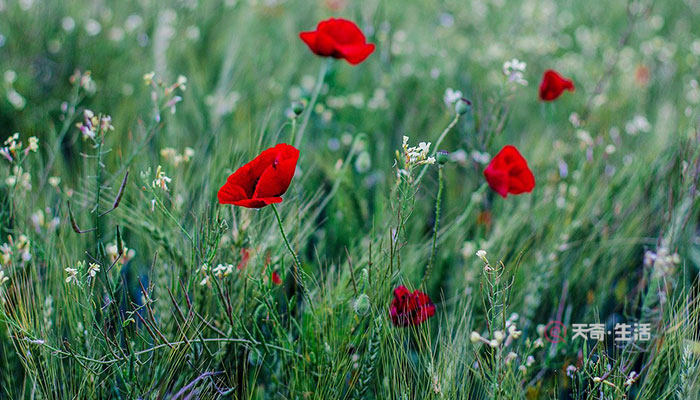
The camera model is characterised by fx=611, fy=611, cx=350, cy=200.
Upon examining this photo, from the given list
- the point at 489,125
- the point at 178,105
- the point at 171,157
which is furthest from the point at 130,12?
the point at 489,125

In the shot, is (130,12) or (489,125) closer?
(489,125)

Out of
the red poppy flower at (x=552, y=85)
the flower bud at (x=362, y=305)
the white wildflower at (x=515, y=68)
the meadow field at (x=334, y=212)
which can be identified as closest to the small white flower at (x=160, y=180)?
the meadow field at (x=334, y=212)

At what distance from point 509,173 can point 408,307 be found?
36cm

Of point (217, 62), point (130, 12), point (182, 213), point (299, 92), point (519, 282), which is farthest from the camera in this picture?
point (130, 12)

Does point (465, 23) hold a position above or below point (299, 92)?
above

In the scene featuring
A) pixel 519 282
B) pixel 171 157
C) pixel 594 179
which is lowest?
pixel 519 282

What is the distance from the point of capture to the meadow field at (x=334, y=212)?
0.87 meters

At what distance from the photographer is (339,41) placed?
124 centimetres

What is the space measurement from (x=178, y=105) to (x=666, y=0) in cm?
268

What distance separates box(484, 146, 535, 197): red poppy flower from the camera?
1.07m

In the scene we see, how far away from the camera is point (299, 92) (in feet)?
5.97

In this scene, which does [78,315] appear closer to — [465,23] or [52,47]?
[52,47]

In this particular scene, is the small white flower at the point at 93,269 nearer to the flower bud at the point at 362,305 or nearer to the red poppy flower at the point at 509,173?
the flower bud at the point at 362,305

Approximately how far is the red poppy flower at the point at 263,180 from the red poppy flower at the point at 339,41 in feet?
1.27
